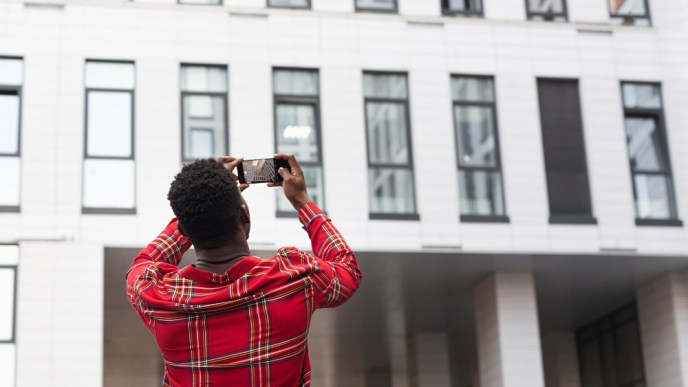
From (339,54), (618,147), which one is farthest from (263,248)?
(618,147)

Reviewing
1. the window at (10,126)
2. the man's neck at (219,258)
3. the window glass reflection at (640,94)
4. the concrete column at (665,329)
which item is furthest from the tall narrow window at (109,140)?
the man's neck at (219,258)

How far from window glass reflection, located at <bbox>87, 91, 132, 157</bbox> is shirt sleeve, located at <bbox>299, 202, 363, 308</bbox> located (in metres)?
17.0

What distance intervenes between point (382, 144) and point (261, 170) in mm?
17636

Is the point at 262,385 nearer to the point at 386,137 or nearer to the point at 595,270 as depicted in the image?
the point at 386,137

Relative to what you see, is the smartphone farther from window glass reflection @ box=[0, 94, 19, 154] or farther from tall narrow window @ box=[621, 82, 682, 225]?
tall narrow window @ box=[621, 82, 682, 225]

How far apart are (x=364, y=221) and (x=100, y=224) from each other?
430 centimetres

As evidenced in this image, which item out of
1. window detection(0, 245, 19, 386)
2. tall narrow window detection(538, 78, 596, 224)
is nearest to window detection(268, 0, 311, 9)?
tall narrow window detection(538, 78, 596, 224)

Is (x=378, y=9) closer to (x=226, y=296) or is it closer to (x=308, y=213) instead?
(x=308, y=213)

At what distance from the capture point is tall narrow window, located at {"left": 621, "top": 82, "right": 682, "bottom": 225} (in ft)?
71.5

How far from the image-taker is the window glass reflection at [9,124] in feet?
64.7

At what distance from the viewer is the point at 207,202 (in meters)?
3.12

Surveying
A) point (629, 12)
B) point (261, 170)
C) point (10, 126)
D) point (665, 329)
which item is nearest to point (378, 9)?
point (629, 12)

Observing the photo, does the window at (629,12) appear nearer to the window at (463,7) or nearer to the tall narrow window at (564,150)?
the tall narrow window at (564,150)

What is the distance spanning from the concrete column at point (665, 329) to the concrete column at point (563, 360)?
4.04 metres
